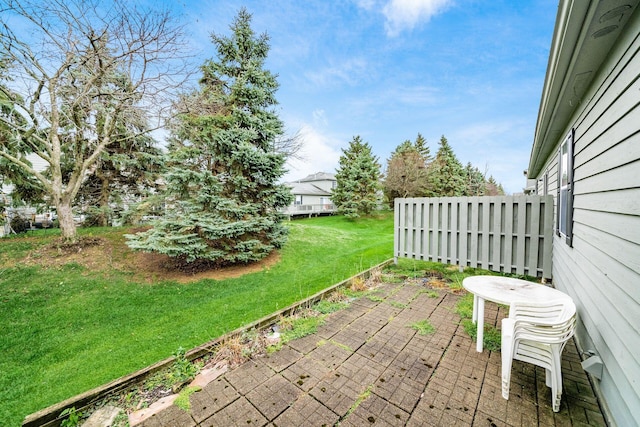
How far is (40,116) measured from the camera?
6.51 metres

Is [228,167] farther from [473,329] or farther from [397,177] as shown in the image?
[397,177]

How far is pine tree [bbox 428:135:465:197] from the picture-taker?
24234 millimetres

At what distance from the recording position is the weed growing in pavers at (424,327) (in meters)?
3.09

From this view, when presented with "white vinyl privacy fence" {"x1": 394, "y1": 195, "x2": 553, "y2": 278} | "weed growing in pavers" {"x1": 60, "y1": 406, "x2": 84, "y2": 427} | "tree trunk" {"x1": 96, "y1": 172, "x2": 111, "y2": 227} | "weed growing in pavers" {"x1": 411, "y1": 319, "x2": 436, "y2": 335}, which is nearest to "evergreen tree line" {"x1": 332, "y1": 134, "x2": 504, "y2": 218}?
"white vinyl privacy fence" {"x1": 394, "y1": 195, "x2": 553, "y2": 278}

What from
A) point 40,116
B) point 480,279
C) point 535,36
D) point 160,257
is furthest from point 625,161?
point 40,116

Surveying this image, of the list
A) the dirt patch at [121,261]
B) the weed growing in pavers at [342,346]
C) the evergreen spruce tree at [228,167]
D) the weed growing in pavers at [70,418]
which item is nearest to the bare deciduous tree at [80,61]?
the dirt patch at [121,261]

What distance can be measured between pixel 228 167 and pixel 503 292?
22.4ft

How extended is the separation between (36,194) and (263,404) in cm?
1370

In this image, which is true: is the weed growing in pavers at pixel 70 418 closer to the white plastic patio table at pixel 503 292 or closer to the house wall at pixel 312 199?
the white plastic patio table at pixel 503 292

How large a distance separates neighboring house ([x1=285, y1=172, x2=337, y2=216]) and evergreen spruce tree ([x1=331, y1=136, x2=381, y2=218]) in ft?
5.45

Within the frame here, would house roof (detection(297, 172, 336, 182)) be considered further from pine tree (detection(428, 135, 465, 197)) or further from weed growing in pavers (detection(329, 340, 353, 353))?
weed growing in pavers (detection(329, 340, 353, 353))

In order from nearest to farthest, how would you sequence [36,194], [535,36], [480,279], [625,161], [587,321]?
[625,161], [587,321], [480,279], [535,36], [36,194]

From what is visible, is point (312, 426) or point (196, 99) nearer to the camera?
point (312, 426)

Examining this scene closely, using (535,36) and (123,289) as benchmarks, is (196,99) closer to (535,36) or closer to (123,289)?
(123,289)
